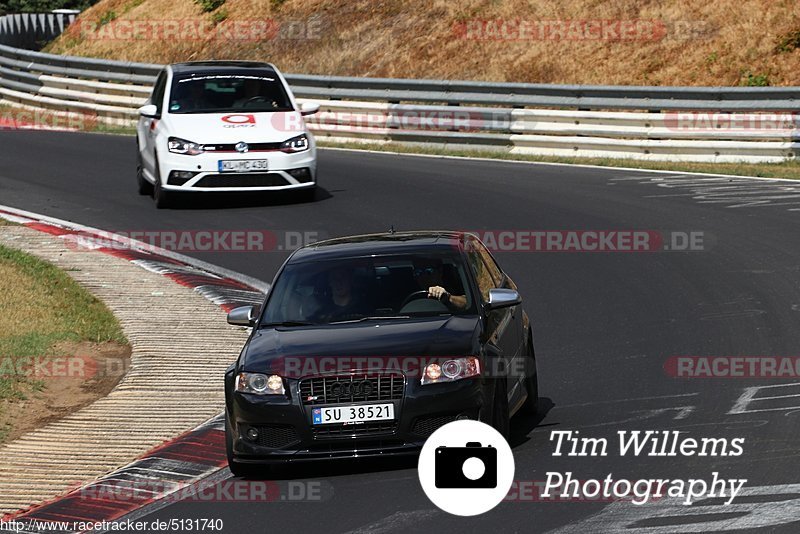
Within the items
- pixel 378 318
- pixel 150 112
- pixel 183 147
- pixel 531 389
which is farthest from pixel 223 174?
pixel 378 318

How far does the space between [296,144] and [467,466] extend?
11.8 m

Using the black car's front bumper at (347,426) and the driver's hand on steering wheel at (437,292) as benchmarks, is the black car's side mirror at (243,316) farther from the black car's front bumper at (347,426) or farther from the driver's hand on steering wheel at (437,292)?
the driver's hand on steering wheel at (437,292)

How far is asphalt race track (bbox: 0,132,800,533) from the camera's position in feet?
25.4

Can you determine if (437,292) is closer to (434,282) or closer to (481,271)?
(434,282)

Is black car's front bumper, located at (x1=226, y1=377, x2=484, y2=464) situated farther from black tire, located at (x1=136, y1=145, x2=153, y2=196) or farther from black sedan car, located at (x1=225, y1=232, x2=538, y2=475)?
black tire, located at (x1=136, y1=145, x2=153, y2=196)

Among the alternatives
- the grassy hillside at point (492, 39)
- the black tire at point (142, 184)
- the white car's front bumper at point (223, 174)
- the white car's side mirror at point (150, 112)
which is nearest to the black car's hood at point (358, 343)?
the white car's front bumper at point (223, 174)

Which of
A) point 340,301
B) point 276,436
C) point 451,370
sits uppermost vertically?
point 340,301

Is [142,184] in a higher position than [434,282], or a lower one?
lower

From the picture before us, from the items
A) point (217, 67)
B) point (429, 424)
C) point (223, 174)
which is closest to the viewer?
point (429, 424)

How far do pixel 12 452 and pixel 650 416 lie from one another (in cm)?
420

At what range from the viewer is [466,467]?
8.16 meters

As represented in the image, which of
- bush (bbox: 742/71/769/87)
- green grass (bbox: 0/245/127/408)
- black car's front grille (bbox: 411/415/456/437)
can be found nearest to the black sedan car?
black car's front grille (bbox: 411/415/456/437)

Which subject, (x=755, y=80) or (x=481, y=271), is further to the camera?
(x=755, y=80)

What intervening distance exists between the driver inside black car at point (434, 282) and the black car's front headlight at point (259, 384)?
1.35 metres
